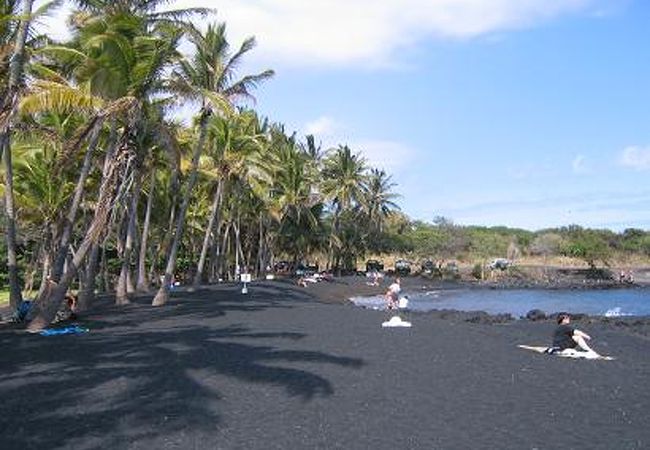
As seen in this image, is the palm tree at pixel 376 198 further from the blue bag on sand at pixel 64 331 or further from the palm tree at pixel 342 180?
the blue bag on sand at pixel 64 331

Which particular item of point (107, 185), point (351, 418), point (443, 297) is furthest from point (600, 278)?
point (351, 418)

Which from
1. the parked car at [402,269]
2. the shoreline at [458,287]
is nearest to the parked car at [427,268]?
the parked car at [402,269]

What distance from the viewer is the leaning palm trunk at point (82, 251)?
1795 cm

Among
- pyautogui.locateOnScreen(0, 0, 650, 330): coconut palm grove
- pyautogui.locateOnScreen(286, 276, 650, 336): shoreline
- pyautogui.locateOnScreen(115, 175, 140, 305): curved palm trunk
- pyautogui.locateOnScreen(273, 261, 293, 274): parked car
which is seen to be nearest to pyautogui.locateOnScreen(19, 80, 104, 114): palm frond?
pyautogui.locateOnScreen(0, 0, 650, 330): coconut palm grove

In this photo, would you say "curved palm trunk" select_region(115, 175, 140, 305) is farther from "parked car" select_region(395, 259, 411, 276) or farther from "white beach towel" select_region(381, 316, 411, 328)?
"parked car" select_region(395, 259, 411, 276)

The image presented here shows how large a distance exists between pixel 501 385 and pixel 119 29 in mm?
12815

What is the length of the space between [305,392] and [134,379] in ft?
8.44

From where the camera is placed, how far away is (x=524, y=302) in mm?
51750

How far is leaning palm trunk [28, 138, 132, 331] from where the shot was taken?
18.0 m

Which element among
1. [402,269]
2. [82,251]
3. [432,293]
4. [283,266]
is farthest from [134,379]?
[402,269]

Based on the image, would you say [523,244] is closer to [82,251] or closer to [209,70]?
[209,70]

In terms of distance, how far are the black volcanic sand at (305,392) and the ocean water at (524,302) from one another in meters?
23.6

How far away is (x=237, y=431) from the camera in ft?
29.6

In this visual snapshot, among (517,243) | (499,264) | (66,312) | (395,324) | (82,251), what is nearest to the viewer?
(82,251)
